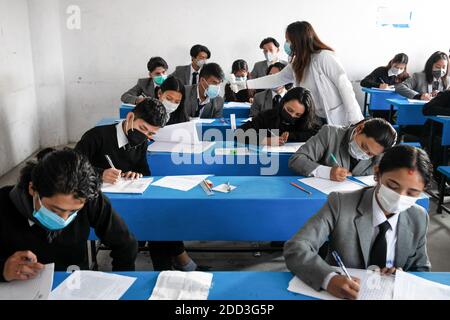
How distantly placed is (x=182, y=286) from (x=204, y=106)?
2.88 meters

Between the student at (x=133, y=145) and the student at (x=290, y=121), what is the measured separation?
969 millimetres

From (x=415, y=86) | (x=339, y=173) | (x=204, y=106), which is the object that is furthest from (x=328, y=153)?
(x=415, y=86)

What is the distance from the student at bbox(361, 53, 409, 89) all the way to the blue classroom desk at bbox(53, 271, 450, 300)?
4861 mm

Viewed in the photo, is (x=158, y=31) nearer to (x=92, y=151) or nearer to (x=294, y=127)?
(x=294, y=127)

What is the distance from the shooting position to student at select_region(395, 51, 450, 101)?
16.9 feet

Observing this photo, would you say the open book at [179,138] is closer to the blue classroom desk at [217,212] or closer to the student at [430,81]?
the blue classroom desk at [217,212]

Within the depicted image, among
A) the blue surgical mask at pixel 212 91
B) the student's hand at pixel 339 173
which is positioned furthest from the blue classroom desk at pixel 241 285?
the blue surgical mask at pixel 212 91

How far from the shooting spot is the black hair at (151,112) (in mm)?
2195

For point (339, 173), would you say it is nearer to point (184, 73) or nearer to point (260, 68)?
point (184, 73)

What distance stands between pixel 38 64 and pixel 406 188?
4.83m

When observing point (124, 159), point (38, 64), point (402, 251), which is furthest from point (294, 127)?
point (38, 64)

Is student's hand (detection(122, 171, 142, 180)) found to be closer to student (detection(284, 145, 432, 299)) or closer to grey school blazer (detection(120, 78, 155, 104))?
student (detection(284, 145, 432, 299))

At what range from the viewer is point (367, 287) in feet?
4.10

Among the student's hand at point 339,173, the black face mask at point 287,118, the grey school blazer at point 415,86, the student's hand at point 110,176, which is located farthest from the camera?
the grey school blazer at point 415,86
